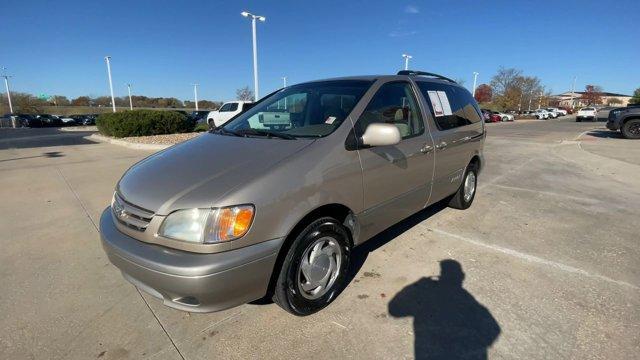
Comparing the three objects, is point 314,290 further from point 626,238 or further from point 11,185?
point 11,185

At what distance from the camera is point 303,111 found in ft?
10.5

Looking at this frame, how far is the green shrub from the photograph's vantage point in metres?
15.4

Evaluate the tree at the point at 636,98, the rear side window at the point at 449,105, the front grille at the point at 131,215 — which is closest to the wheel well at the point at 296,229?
the front grille at the point at 131,215

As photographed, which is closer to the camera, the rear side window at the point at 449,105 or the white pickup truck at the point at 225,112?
the rear side window at the point at 449,105

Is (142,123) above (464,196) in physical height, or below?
above

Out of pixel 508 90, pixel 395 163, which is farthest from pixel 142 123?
pixel 508 90

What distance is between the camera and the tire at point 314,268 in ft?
7.77

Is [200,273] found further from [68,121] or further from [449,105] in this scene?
[68,121]

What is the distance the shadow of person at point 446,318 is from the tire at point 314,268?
1.67ft

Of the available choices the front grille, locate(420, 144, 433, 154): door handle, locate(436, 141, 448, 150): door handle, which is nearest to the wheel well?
the front grille

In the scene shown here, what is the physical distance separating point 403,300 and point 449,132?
211cm

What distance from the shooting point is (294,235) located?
2.38m

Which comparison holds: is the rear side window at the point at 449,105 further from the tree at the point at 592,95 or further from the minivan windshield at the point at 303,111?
the tree at the point at 592,95

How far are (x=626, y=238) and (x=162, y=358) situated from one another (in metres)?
4.95
